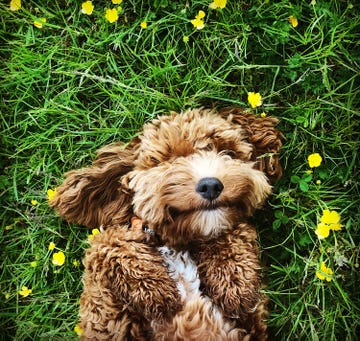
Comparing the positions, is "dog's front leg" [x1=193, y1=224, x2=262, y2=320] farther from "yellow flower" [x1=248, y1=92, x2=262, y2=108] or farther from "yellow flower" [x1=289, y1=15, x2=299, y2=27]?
"yellow flower" [x1=289, y1=15, x2=299, y2=27]

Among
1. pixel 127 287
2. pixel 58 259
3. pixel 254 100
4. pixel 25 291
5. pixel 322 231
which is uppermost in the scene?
pixel 254 100

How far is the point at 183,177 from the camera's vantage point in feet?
4.55

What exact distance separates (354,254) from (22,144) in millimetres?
1028

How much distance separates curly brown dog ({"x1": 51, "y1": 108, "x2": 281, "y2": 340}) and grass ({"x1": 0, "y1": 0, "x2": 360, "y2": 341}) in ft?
0.42

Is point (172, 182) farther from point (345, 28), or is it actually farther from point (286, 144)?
point (345, 28)

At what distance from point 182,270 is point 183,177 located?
0.27 meters

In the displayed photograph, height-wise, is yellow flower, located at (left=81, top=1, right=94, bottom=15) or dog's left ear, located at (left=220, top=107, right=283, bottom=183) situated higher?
Result: yellow flower, located at (left=81, top=1, right=94, bottom=15)

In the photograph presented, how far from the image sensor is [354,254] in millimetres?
1615

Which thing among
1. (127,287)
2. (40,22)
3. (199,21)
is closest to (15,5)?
(40,22)

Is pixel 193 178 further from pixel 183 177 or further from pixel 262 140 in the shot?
pixel 262 140

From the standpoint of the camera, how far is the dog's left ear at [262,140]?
1563 millimetres

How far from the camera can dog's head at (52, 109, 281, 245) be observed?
1385mm

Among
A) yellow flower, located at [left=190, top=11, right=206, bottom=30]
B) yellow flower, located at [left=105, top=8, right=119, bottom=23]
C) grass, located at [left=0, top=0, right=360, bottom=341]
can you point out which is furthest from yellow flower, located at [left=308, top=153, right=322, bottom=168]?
yellow flower, located at [left=105, top=8, right=119, bottom=23]

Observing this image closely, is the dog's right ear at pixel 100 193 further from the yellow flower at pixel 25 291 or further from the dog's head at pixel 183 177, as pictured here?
the yellow flower at pixel 25 291
